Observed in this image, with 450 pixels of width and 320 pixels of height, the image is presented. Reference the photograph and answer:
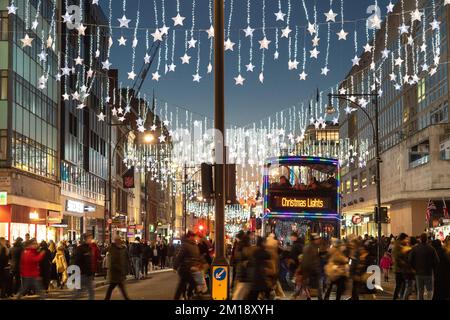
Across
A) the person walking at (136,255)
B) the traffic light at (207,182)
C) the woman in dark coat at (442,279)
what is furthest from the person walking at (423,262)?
the person walking at (136,255)

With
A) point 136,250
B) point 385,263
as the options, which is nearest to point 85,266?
point 136,250

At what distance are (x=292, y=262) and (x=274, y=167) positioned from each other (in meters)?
4.99

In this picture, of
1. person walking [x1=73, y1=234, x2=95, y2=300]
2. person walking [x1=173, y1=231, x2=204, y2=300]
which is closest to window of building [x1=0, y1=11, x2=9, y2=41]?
person walking [x1=73, y1=234, x2=95, y2=300]

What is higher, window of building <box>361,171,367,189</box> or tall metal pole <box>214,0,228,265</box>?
window of building <box>361,171,367,189</box>

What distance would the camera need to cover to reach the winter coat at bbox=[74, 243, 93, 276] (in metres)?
18.6

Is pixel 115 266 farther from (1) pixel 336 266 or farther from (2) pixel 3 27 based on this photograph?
(2) pixel 3 27

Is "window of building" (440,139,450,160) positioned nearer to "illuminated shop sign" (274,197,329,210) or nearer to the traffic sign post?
"illuminated shop sign" (274,197,329,210)

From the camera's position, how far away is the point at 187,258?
59.7 ft

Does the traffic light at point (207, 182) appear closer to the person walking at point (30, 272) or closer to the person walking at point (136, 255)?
the person walking at point (30, 272)

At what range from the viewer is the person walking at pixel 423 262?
19047 millimetres

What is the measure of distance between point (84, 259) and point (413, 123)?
48.0 m

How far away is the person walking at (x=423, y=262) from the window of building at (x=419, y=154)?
1314 inches

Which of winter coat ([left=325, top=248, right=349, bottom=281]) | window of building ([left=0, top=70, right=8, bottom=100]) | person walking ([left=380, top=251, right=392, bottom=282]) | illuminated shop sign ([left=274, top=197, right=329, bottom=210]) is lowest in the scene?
person walking ([left=380, top=251, right=392, bottom=282])

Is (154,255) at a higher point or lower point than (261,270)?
lower
